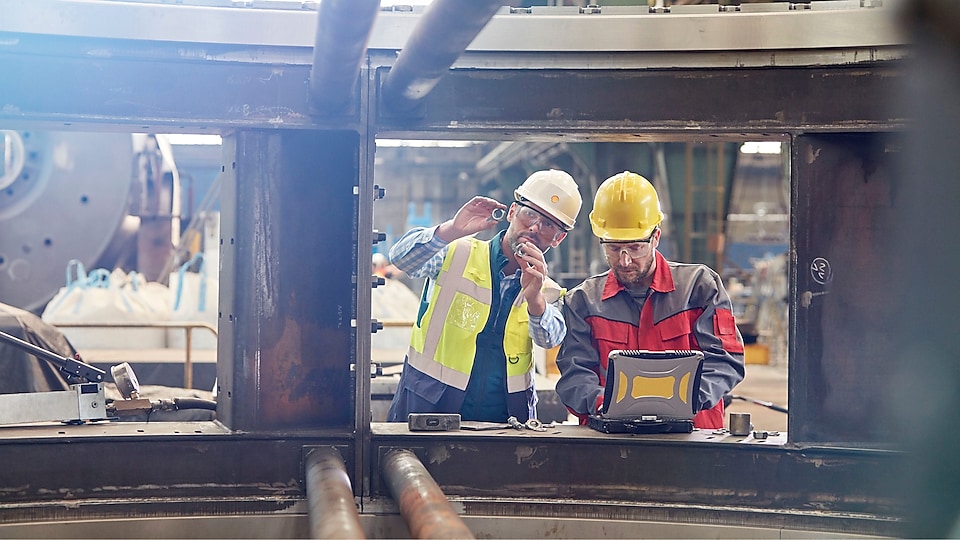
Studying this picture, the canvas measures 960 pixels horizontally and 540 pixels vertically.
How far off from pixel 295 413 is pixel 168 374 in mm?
3100

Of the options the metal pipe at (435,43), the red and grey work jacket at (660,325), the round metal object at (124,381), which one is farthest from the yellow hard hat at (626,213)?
the round metal object at (124,381)

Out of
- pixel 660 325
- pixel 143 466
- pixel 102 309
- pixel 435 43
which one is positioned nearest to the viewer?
pixel 435 43

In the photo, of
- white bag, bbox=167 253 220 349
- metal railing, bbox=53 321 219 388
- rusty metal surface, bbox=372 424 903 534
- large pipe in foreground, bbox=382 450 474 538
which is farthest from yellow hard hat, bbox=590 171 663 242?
white bag, bbox=167 253 220 349

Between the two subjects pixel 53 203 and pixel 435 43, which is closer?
pixel 435 43

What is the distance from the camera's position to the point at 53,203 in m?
5.71

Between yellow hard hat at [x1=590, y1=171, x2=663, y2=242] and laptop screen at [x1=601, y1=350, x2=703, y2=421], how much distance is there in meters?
0.53

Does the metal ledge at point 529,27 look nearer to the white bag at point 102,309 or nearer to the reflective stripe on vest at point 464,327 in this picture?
the reflective stripe on vest at point 464,327

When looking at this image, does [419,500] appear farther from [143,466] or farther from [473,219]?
[473,219]


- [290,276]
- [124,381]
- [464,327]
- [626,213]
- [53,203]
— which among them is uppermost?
[53,203]

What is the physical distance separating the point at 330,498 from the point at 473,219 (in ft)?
3.51

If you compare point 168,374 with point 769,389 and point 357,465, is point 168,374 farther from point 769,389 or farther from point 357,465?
point 769,389

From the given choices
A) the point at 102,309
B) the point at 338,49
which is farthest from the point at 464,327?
the point at 102,309

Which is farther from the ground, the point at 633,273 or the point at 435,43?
the point at 435,43

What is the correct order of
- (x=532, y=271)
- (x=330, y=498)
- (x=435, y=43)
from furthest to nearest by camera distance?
(x=532, y=271) < (x=330, y=498) < (x=435, y=43)
